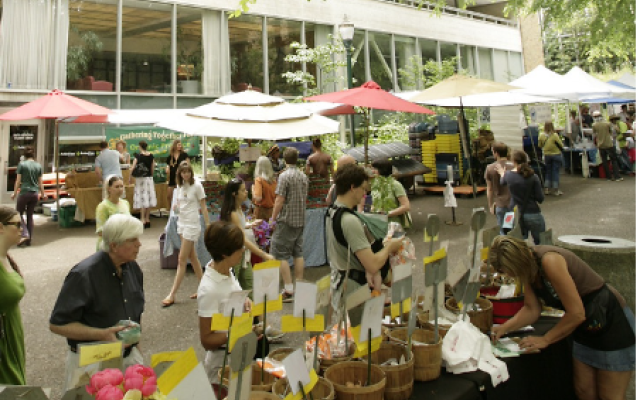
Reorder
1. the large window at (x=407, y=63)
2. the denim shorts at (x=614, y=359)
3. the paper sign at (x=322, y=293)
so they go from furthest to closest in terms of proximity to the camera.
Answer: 1. the large window at (x=407, y=63)
2. the denim shorts at (x=614, y=359)
3. the paper sign at (x=322, y=293)

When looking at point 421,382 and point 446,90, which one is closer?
point 421,382

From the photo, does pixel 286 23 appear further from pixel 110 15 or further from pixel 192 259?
pixel 192 259

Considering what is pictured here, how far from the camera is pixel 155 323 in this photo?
593 cm

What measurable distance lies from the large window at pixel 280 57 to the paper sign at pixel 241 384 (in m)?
17.0

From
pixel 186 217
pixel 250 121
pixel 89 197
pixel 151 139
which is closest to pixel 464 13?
pixel 151 139

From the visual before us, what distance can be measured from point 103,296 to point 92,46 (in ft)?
46.5

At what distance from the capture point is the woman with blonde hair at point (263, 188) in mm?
7754

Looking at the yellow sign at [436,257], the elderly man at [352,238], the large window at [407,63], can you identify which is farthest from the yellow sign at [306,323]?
the large window at [407,63]

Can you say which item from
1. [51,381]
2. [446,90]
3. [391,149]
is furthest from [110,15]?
[51,381]

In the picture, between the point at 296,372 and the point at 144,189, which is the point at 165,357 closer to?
the point at 296,372

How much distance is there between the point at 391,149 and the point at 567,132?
795 centimetres

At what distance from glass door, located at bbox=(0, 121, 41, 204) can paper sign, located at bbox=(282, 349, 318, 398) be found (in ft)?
46.7

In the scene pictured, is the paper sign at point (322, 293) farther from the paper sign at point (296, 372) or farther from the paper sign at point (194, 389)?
the paper sign at point (194, 389)

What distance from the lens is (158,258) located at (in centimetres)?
901
